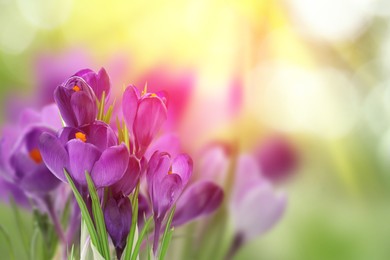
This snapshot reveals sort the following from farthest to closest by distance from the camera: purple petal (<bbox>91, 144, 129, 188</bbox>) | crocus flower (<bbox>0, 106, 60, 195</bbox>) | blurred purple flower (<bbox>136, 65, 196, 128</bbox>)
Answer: blurred purple flower (<bbox>136, 65, 196, 128</bbox>), crocus flower (<bbox>0, 106, 60, 195</bbox>), purple petal (<bbox>91, 144, 129, 188</bbox>)

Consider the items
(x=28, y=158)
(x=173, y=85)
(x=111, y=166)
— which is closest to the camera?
(x=111, y=166)

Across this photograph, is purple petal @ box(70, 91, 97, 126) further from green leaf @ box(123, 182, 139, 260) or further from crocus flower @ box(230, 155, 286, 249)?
crocus flower @ box(230, 155, 286, 249)

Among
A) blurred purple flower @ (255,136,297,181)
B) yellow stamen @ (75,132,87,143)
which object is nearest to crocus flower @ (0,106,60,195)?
yellow stamen @ (75,132,87,143)

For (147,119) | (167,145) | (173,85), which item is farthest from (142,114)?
(173,85)

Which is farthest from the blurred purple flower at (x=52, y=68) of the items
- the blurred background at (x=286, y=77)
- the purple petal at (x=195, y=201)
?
the purple petal at (x=195, y=201)

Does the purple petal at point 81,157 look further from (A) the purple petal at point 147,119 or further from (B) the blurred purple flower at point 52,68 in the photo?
(B) the blurred purple flower at point 52,68

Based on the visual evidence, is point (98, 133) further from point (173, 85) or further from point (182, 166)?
point (173, 85)
